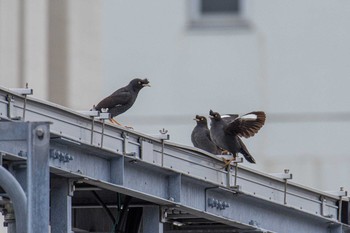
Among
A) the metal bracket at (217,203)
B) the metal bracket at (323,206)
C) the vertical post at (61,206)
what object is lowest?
the vertical post at (61,206)

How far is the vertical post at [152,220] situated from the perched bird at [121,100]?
1509mm

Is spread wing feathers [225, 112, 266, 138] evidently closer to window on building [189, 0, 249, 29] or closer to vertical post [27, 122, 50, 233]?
vertical post [27, 122, 50, 233]

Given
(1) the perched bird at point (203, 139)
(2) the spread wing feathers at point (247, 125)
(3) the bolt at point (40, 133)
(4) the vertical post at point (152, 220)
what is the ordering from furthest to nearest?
(1) the perched bird at point (203, 139) < (2) the spread wing feathers at point (247, 125) < (4) the vertical post at point (152, 220) < (3) the bolt at point (40, 133)

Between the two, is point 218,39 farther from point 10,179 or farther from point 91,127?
point 10,179

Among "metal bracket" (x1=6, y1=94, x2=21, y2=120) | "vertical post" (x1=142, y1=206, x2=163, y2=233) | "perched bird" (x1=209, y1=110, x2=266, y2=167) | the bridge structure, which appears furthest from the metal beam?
"perched bird" (x1=209, y1=110, x2=266, y2=167)

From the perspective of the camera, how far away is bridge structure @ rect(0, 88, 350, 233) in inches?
1012

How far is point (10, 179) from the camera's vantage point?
24875mm

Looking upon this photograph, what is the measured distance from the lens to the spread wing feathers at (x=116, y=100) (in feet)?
108

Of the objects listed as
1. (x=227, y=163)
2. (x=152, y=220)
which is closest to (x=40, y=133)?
(x=152, y=220)

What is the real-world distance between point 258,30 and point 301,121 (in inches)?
59.4

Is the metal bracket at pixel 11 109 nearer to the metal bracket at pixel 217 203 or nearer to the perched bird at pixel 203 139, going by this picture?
the metal bracket at pixel 217 203

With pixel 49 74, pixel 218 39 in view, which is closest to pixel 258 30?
pixel 218 39

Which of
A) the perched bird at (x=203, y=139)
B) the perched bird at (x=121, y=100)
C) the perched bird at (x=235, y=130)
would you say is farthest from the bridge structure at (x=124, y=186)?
the perched bird at (x=121, y=100)

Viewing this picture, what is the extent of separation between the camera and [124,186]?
29.9m
